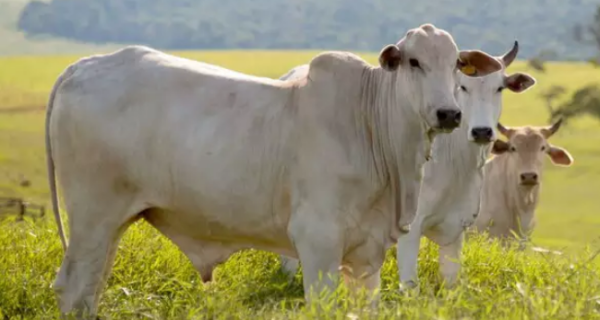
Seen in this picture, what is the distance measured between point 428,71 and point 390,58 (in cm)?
21

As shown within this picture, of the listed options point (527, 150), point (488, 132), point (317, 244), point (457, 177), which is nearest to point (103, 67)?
point (317, 244)

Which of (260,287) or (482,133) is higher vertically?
(482,133)

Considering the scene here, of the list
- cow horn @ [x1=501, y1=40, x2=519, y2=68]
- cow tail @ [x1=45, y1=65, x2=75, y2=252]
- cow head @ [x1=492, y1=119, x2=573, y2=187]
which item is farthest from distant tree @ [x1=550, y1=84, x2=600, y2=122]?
cow tail @ [x1=45, y1=65, x2=75, y2=252]

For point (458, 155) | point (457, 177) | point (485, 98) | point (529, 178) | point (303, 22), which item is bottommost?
point (303, 22)

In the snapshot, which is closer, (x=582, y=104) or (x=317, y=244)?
(x=317, y=244)

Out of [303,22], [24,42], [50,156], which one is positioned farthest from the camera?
[303,22]

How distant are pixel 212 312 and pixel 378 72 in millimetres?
1523

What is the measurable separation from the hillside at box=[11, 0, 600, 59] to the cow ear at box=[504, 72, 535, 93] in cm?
8207

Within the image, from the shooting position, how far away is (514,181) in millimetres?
12875

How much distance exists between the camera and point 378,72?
6.48 metres

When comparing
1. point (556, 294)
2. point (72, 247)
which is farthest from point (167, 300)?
point (556, 294)

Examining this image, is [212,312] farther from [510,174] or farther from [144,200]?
[510,174]

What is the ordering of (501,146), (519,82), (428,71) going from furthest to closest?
(501,146) → (519,82) → (428,71)

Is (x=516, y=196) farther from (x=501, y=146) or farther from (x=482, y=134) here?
(x=482, y=134)
